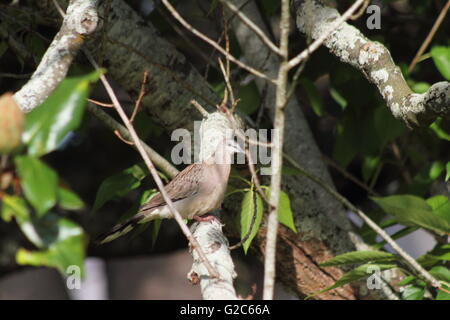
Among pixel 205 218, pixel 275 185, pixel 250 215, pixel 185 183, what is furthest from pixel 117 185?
pixel 275 185

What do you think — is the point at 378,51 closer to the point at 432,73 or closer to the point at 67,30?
the point at 67,30

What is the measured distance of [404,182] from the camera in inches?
161

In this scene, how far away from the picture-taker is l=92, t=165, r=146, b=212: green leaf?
9.76 feet

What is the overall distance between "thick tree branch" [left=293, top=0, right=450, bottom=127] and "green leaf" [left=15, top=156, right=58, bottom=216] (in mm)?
1360

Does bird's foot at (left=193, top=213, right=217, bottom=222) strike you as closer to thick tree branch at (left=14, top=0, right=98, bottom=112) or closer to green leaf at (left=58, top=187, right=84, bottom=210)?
thick tree branch at (left=14, top=0, right=98, bottom=112)

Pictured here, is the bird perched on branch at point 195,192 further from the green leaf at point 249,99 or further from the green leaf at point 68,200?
the green leaf at point 68,200

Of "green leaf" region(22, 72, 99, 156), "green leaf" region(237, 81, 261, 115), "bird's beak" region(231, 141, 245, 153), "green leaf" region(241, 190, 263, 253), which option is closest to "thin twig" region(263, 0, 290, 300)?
"green leaf" region(22, 72, 99, 156)

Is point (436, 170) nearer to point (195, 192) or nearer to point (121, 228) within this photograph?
point (195, 192)

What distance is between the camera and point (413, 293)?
3.06 metres

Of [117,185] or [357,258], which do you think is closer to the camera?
[357,258]

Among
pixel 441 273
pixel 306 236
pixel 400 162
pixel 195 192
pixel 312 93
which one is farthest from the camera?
pixel 400 162

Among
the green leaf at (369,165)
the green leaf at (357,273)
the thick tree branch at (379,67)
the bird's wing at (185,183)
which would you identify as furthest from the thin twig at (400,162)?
the bird's wing at (185,183)

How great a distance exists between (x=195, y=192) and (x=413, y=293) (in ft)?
3.69
